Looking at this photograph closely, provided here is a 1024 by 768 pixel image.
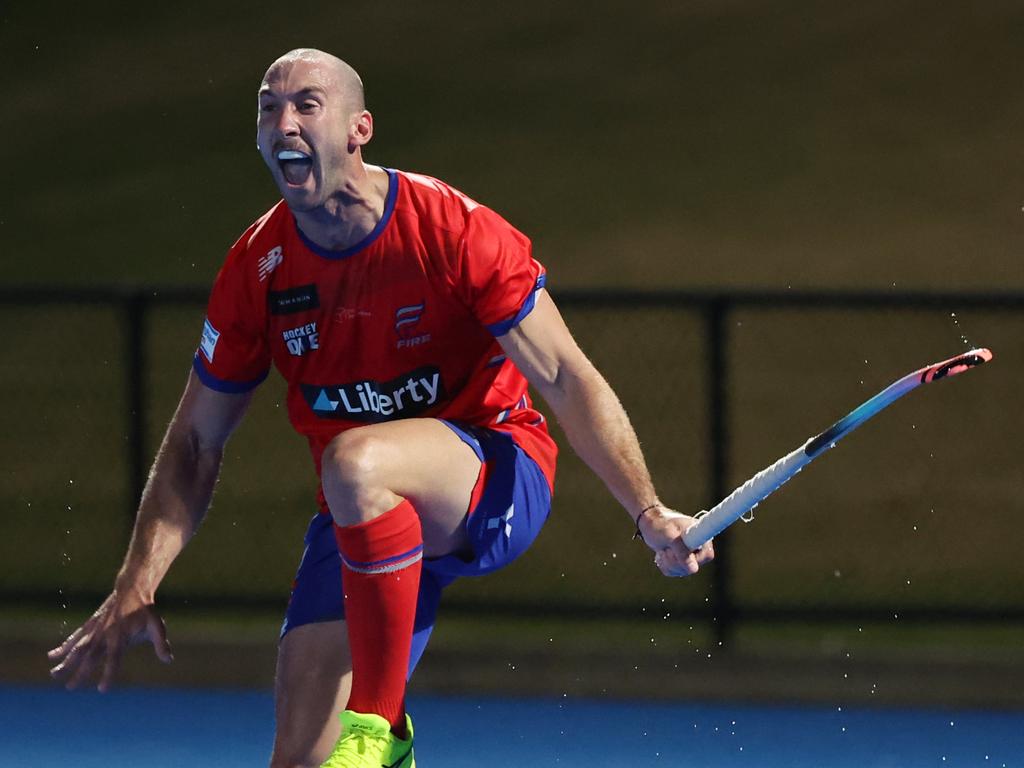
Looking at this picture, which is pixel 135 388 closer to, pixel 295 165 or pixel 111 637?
pixel 111 637

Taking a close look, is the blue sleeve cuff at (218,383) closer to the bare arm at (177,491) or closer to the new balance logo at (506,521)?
the bare arm at (177,491)

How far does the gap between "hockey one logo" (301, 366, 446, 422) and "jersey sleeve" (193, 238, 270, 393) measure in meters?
0.20

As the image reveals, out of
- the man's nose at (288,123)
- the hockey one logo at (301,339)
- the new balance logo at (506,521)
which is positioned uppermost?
the man's nose at (288,123)

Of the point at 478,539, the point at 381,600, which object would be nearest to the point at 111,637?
the point at 381,600

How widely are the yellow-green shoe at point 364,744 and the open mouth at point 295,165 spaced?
1340 millimetres

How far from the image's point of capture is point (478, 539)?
18.1 ft

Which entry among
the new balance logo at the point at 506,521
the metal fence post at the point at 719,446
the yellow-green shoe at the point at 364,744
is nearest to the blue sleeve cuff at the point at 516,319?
the new balance logo at the point at 506,521

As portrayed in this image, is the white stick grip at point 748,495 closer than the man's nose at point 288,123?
Yes

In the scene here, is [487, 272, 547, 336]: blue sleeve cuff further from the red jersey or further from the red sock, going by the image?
the red sock

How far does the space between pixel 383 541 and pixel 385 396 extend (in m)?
0.60

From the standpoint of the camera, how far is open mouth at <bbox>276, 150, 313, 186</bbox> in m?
5.28

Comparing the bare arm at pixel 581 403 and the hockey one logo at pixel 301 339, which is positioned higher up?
the hockey one logo at pixel 301 339

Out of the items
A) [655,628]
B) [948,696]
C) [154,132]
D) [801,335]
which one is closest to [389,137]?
[154,132]

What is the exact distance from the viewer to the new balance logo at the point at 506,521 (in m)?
5.52
